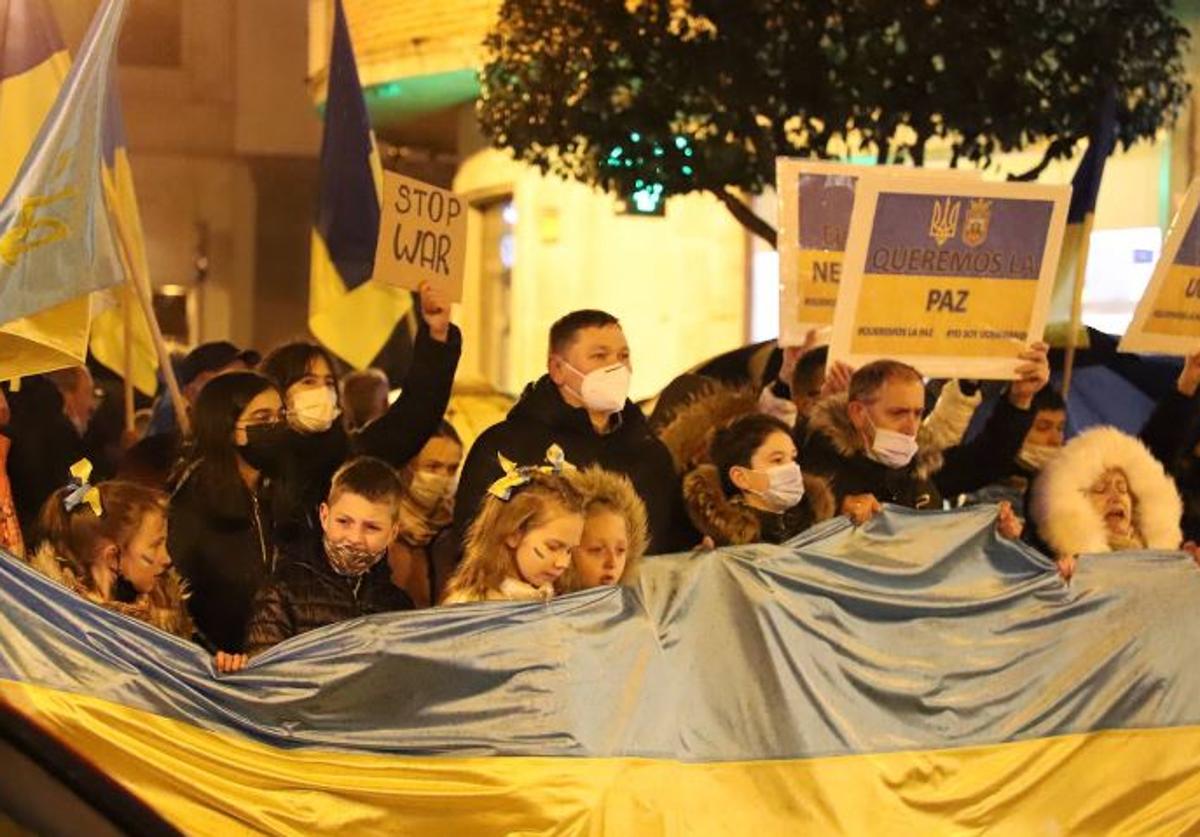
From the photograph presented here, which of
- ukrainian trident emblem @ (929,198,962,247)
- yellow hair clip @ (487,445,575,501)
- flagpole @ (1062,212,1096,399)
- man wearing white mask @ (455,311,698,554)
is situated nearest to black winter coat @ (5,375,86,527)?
man wearing white mask @ (455,311,698,554)

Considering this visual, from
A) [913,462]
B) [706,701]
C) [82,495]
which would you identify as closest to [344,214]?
[913,462]

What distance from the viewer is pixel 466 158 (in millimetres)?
23359

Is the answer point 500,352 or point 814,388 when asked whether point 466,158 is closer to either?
point 500,352

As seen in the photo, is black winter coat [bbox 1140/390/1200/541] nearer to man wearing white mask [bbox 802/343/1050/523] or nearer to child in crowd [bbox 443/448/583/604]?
man wearing white mask [bbox 802/343/1050/523]

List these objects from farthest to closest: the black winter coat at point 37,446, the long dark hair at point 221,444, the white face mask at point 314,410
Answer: the black winter coat at point 37,446 → the white face mask at point 314,410 → the long dark hair at point 221,444

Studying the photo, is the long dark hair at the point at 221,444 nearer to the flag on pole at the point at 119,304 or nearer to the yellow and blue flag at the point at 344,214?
the flag on pole at the point at 119,304

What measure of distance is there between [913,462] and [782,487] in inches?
31.5

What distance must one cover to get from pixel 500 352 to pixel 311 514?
657 inches

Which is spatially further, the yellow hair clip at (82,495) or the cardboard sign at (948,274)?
the cardboard sign at (948,274)

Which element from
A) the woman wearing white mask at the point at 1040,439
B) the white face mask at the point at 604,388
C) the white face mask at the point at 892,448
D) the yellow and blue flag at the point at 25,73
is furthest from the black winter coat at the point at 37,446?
the woman wearing white mask at the point at 1040,439

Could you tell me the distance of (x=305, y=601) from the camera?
236 inches

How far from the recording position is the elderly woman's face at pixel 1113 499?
295 inches

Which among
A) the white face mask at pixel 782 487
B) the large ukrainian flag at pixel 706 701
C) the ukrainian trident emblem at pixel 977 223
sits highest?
the ukrainian trident emblem at pixel 977 223

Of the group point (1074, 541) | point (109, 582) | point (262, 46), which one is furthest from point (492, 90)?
point (262, 46)
